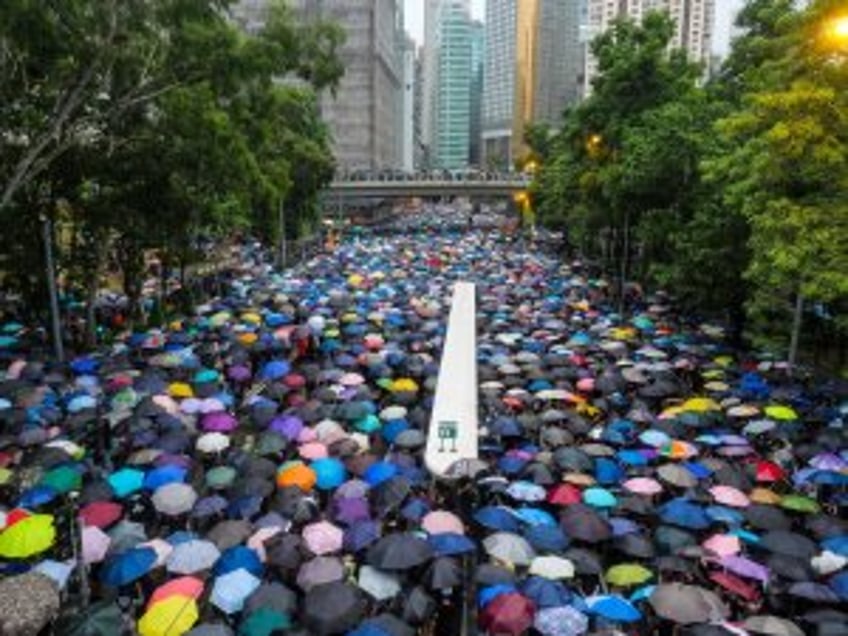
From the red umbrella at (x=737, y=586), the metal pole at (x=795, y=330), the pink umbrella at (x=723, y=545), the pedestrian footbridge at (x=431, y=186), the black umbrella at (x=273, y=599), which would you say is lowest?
the red umbrella at (x=737, y=586)

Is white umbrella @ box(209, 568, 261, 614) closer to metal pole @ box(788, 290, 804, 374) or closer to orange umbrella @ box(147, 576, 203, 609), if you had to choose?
orange umbrella @ box(147, 576, 203, 609)

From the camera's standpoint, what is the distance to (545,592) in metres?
9.62

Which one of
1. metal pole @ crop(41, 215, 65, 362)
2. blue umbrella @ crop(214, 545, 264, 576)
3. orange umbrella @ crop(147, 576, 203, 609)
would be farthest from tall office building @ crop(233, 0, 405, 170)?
orange umbrella @ crop(147, 576, 203, 609)

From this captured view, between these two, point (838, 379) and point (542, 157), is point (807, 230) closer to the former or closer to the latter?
point (838, 379)

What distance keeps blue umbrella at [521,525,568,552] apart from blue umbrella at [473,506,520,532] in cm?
22

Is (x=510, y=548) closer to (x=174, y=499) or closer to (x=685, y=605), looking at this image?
(x=685, y=605)

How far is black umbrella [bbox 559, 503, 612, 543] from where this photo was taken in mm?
11378

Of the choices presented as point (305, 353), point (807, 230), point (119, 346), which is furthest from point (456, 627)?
point (119, 346)

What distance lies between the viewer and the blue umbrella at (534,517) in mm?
11727

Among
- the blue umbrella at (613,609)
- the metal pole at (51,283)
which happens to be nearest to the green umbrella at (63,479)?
the blue umbrella at (613,609)

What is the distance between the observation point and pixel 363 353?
2233 centimetres

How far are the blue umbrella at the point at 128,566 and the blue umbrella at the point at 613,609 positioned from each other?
565cm

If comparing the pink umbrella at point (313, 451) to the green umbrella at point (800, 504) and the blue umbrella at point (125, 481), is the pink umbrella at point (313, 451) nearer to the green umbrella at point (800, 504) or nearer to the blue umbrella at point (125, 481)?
the blue umbrella at point (125, 481)

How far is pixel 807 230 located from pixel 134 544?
13.8 meters
